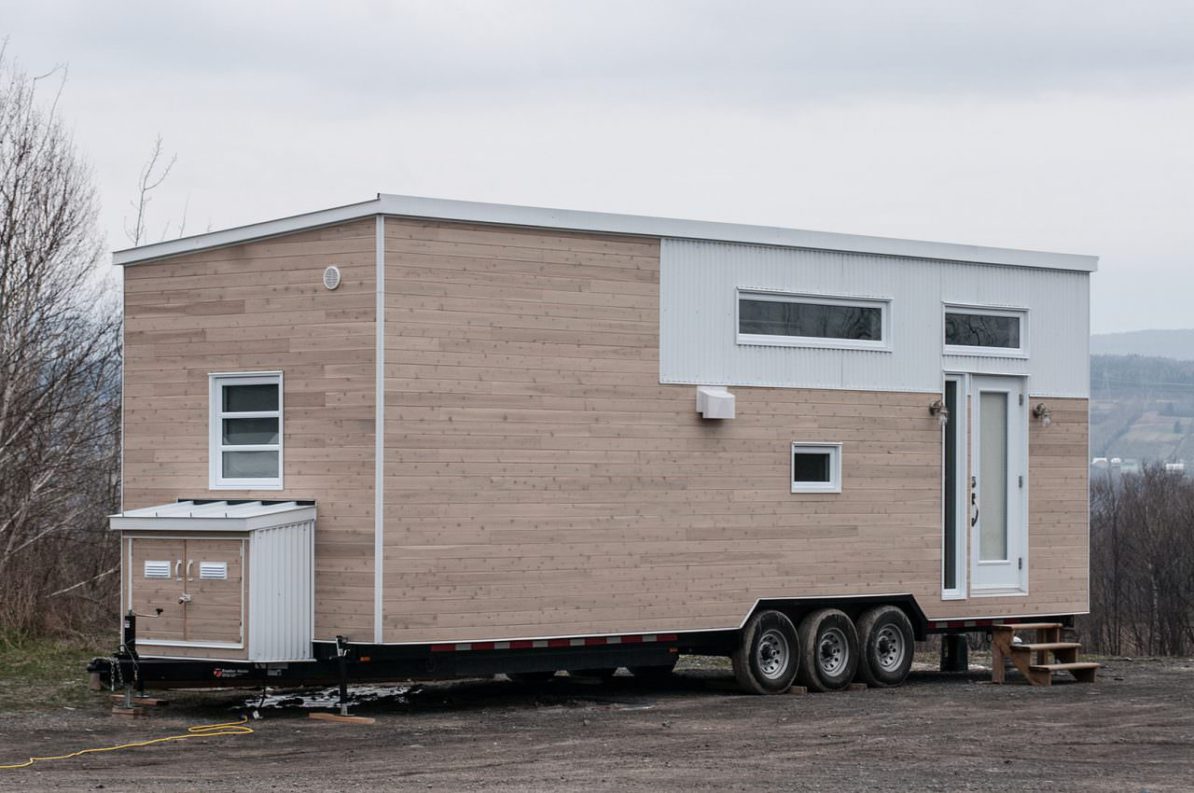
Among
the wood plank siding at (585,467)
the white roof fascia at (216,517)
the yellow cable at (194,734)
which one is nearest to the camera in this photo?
the yellow cable at (194,734)

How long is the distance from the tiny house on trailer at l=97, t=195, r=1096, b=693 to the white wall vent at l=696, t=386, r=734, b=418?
0.8 inches

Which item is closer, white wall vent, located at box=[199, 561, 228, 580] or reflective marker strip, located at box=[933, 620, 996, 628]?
white wall vent, located at box=[199, 561, 228, 580]

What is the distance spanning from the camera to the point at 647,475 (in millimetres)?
17547

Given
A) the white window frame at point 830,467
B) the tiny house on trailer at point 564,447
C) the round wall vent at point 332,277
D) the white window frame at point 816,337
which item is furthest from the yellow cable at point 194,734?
the white window frame at point 816,337

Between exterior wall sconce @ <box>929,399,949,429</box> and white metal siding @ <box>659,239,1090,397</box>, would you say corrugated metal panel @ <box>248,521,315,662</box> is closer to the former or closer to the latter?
white metal siding @ <box>659,239,1090,397</box>

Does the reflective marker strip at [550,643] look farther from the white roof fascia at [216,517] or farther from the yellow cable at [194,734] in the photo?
the yellow cable at [194,734]

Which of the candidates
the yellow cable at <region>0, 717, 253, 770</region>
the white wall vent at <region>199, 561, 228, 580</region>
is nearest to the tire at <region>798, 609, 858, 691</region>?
the yellow cable at <region>0, 717, 253, 770</region>

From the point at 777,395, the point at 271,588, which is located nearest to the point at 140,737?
the point at 271,588

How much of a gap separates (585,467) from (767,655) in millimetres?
2946

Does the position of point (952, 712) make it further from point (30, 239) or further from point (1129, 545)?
point (1129, 545)

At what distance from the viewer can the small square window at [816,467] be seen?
18.7 meters

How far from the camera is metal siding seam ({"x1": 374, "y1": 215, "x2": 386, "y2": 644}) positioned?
52.4ft

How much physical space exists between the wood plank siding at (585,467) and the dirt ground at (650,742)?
3.61ft

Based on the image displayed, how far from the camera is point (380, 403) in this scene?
1599 centimetres
